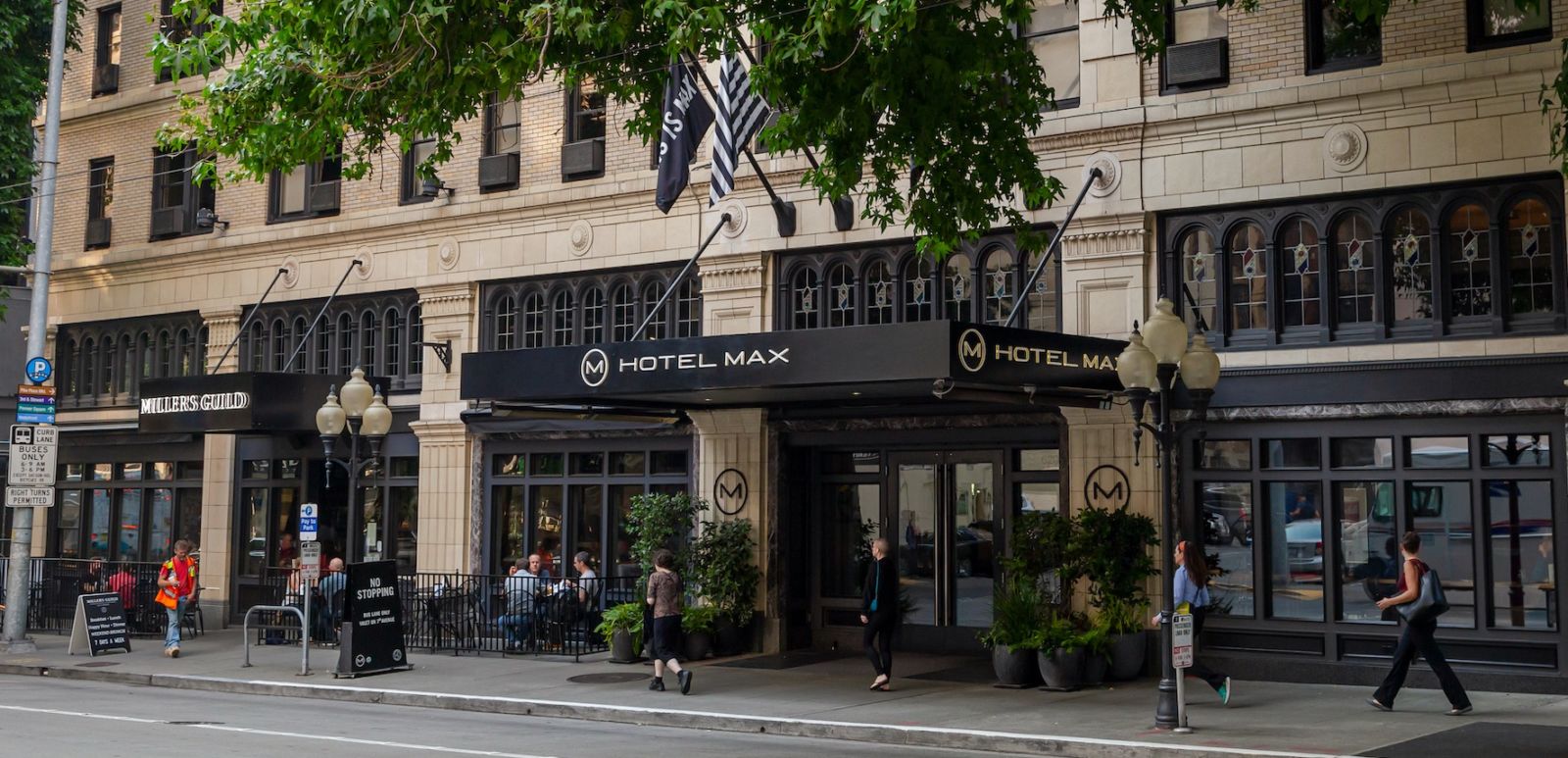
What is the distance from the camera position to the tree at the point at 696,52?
14.7 m

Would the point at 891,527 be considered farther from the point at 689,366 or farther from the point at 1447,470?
the point at 1447,470

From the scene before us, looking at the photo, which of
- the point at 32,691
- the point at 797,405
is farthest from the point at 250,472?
the point at 797,405

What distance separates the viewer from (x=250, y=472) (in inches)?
1064

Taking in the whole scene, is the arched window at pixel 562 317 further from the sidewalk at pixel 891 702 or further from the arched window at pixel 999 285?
the arched window at pixel 999 285

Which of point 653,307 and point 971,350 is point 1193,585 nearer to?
point 971,350

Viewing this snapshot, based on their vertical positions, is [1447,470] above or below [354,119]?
below

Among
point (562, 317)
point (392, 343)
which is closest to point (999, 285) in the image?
point (562, 317)

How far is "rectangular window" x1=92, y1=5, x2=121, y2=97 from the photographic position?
29.8m

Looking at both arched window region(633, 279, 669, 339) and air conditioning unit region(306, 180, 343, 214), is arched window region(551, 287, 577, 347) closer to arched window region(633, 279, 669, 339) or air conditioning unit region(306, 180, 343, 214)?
arched window region(633, 279, 669, 339)

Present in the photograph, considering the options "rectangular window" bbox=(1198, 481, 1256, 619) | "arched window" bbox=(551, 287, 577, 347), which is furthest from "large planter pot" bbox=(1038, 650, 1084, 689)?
"arched window" bbox=(551, 287, 577, 347)

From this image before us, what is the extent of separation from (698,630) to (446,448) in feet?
20.5

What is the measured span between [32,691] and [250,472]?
8713 mm

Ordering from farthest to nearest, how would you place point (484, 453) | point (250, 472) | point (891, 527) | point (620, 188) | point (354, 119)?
1. point (250, 472)
2. point (484, 453)
3. point (620, 188)
4. point (891, 527)
5. point (354, 119)

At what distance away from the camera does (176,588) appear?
23.1 m
